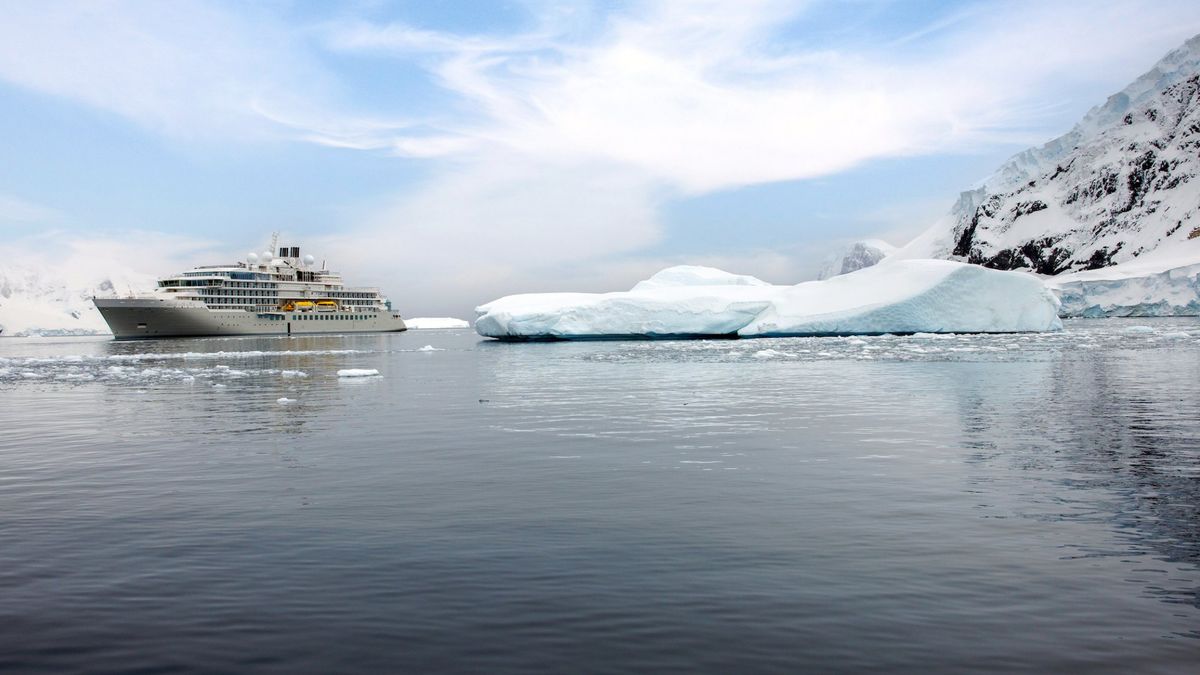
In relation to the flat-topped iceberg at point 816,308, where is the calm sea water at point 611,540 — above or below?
below

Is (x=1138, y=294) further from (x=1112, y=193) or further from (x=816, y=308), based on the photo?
(x=1112, y=193)

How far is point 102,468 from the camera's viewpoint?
1059 cm

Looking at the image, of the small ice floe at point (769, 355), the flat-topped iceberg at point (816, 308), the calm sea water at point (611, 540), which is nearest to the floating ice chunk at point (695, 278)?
the flat-topped iceberg at point (816, 308)

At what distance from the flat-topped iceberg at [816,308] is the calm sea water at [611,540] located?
3339 cm

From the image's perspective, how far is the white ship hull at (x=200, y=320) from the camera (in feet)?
244

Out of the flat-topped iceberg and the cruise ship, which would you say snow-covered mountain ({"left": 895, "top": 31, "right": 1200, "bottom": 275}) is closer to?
the flat-topped iceberg

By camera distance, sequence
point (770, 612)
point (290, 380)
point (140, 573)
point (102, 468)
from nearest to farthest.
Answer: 1. point (770, 612)
2. point (140, 573)
3. point (102, 468)
4. point (290, 380)

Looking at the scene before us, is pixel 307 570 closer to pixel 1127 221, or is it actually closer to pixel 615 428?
pixel 615 428

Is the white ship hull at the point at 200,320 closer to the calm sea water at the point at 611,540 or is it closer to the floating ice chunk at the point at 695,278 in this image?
the floating ice chunk at the point at 695,278

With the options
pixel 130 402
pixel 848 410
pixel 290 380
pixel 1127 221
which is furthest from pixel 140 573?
pixel 1127 221

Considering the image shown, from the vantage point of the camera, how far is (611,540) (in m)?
6.73

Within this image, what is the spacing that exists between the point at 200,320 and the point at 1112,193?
6254 inches

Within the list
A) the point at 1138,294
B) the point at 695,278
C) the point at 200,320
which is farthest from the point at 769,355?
the point at 1138,294

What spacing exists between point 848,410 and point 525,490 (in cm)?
849
